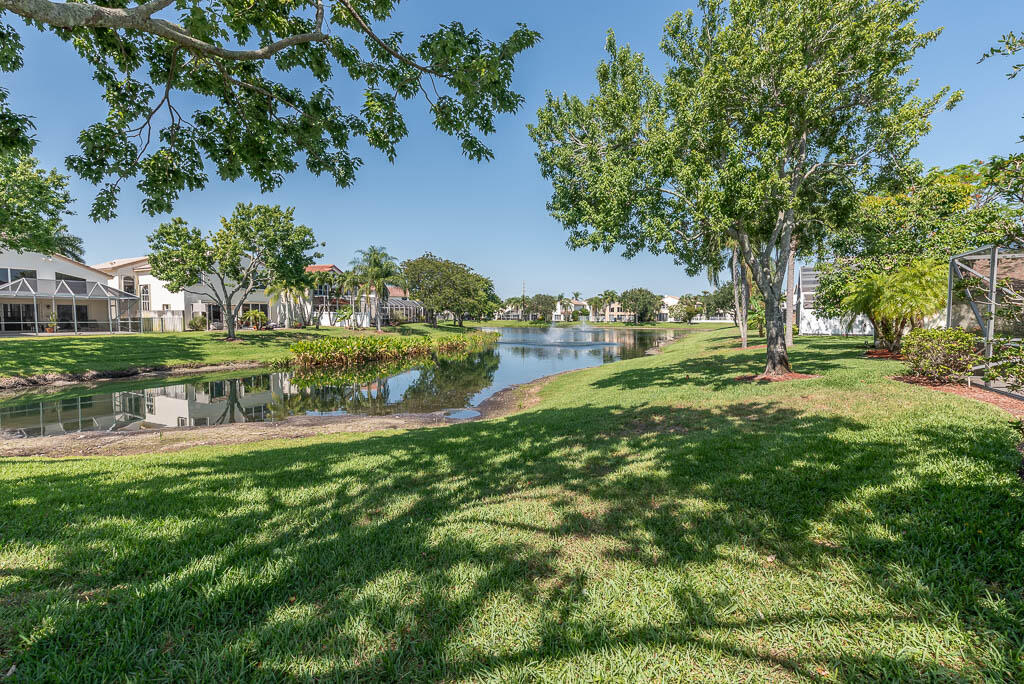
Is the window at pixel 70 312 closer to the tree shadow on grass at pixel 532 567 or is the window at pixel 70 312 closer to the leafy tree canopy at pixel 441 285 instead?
the leafy tree canopy at pixel 441 285

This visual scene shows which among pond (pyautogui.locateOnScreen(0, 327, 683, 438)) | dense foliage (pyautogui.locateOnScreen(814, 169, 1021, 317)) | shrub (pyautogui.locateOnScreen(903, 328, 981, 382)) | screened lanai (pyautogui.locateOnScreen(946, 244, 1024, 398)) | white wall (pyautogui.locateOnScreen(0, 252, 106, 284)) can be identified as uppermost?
white wall (pyautogui.locateOnScreen(0, 252, 106, 284))

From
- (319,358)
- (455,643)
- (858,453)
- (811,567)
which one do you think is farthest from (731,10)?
(319,358)

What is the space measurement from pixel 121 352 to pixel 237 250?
11596mm

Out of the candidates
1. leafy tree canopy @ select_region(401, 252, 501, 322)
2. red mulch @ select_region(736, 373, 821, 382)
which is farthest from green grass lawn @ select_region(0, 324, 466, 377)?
leafy tree canopy @ select_region(401, 252, 501, 322)

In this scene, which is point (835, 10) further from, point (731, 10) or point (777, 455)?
point (777, 455)

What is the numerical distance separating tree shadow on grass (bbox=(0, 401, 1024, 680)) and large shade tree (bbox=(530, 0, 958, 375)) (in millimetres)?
7464

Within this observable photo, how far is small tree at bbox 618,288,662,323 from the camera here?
100 meters

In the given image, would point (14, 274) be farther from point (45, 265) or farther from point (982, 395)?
point (982, 395)

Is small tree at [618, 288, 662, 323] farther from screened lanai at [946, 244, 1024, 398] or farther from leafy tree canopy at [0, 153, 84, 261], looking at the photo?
leafy tree canopy at [0, 153, 84, 261]

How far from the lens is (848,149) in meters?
11.7

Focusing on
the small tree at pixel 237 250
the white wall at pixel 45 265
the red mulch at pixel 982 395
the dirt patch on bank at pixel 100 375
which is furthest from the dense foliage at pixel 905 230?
the white wall at pixel 45 265

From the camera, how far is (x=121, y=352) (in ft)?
73.2

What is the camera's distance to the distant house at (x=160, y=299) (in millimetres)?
37094

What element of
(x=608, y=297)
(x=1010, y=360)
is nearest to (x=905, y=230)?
(x=1010, y=360)
